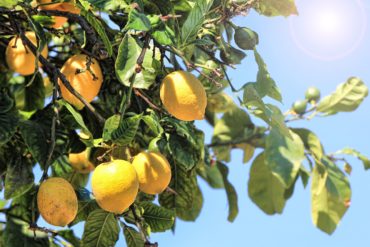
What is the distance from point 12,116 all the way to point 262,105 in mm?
664

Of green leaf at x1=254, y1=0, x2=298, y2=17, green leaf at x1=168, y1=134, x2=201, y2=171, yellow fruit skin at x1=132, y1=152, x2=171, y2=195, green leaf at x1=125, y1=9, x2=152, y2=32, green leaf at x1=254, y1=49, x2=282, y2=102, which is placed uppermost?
green leaf at x1=125, y1=9, x2=152, y2=32

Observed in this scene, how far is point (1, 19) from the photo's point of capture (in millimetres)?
1815

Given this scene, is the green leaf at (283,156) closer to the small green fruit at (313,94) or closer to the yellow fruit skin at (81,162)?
the small green fruit at (313,94)

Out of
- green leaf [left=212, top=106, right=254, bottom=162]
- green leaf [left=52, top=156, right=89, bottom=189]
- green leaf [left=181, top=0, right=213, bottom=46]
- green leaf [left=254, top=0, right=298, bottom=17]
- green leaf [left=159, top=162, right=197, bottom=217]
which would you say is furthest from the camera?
green leaf [left=212, top=106, right=254, bottom=162]

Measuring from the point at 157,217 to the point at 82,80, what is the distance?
0.41 meters

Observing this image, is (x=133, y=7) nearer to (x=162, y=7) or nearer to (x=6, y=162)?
(x=162, y=7)

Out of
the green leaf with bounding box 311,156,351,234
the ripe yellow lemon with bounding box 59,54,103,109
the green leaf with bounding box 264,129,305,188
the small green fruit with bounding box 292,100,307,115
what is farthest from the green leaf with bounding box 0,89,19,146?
the small green fruit with bounding box 292,100,307,115

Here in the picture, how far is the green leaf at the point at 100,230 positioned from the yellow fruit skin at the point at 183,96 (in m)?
0.37

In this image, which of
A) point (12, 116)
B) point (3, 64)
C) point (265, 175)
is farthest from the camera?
point (265, 175)

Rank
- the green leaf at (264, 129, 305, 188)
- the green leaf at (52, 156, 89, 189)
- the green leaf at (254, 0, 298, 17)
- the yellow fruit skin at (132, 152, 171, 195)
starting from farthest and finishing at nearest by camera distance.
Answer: the green leaf at (264, 129, 305, 188)
the green leaf at (52, 156, 89, 189)
the green leaf at (254, 0, 298, 17)
the yellow fruit skin at (132, 152, 171, 195)

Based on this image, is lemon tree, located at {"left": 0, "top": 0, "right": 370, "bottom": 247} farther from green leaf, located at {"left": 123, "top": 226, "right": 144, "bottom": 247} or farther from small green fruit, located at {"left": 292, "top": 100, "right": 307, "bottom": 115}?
small green fruit, located at {"left": 292, "top": 100, "right": 307, "bottom": 115}

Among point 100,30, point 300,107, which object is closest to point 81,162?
point 100,30

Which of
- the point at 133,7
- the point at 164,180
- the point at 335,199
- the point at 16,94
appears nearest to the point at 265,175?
the point at 335,199

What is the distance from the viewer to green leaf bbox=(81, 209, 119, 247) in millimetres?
1640
